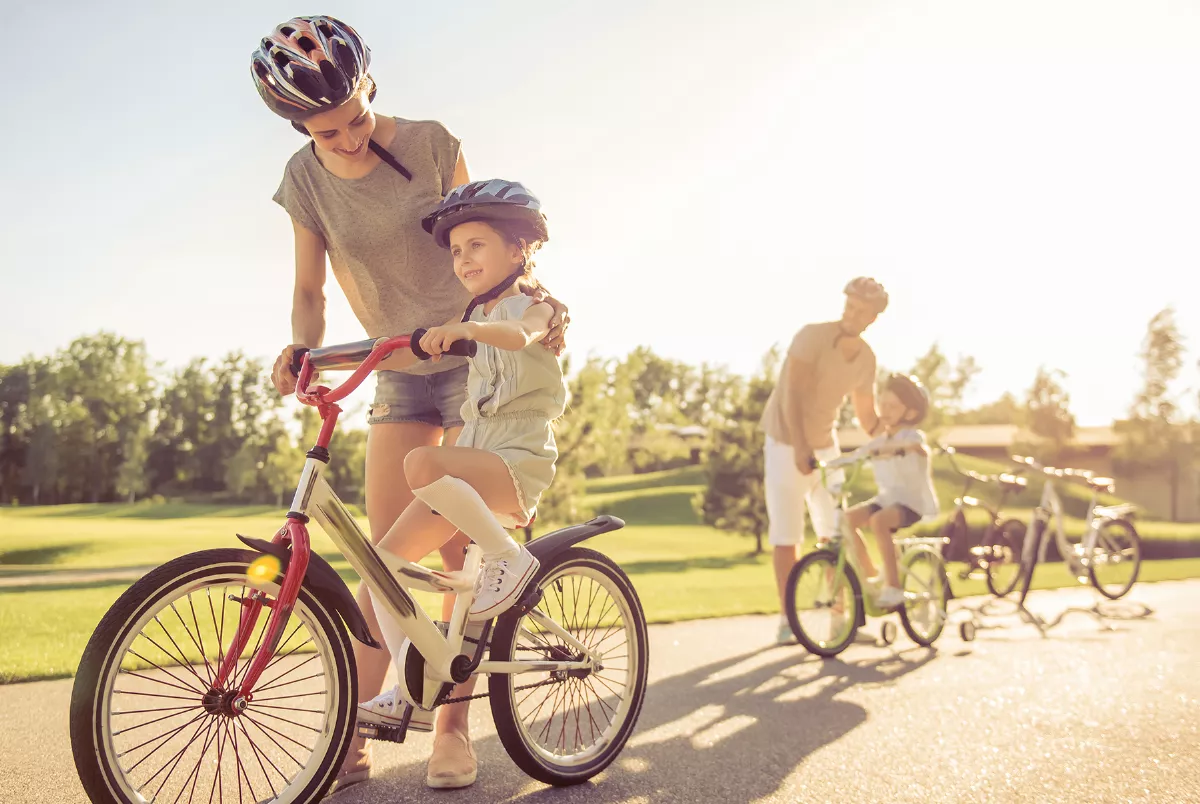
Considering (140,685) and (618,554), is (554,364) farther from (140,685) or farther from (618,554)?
(618,554)

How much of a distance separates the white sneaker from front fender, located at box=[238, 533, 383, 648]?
426cm

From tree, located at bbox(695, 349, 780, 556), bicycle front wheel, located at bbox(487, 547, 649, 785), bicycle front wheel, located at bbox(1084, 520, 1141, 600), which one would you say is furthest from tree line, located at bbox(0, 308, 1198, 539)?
bicycle front wheel, located at bbox(487, 547, 649, 785)

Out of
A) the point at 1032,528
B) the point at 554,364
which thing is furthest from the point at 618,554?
the point at 554,364

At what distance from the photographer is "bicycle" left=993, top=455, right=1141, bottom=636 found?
8.16 m

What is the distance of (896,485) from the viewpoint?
6.41 m

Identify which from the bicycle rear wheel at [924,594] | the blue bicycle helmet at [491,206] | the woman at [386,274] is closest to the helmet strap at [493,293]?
the blue bicycle helmet at [491,206]

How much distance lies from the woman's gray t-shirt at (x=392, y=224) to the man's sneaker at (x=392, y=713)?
1.17m

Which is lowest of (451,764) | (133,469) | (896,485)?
(451,764)

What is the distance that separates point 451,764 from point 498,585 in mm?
640

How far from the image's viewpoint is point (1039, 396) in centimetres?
5153

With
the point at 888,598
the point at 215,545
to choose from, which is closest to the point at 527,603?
the point at 888,598

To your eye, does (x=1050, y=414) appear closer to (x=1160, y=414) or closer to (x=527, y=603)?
(x=1160, y=414)

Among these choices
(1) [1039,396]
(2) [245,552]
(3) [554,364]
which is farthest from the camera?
(1) [1039,396]

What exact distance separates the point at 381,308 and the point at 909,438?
12.9 feet
